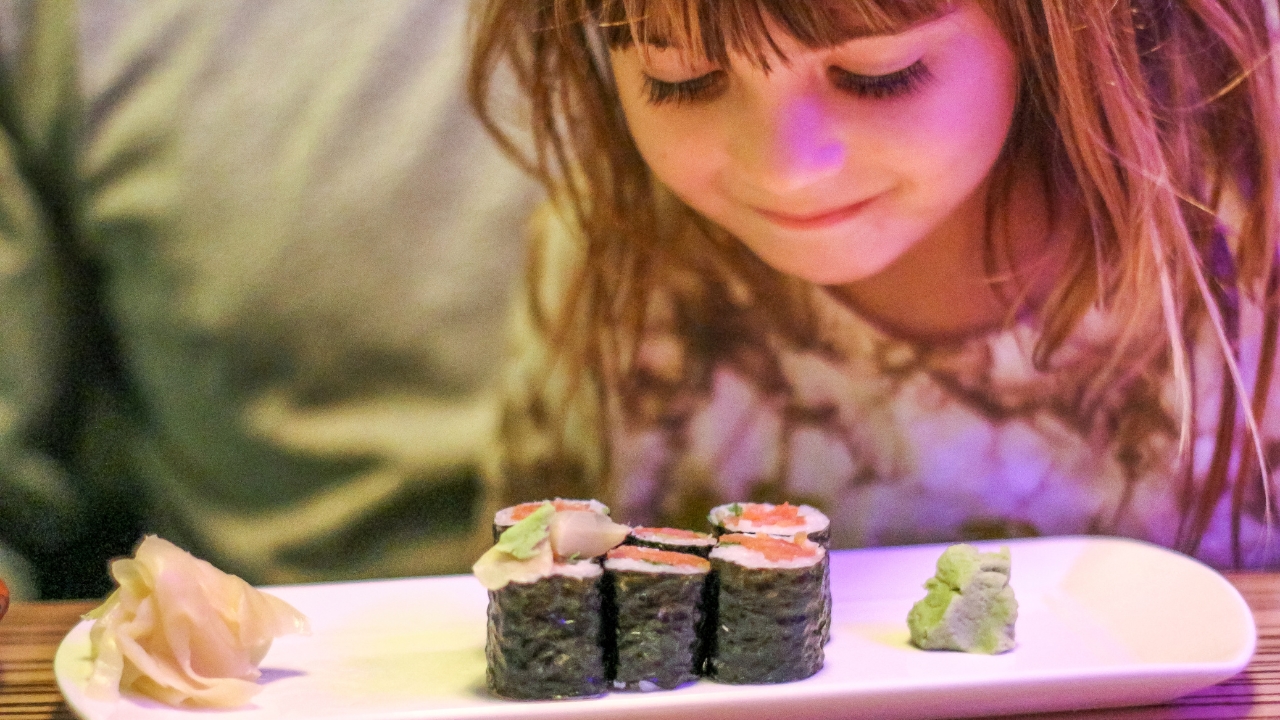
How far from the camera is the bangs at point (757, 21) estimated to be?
1.58 metres

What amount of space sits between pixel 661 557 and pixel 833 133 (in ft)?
2.23

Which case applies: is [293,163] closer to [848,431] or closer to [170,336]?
[170,336]

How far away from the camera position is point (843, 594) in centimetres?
189

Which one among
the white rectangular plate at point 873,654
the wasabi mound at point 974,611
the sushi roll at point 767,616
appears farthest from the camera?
the wasabi mound at point 974,611

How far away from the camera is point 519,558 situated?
1.50 meters

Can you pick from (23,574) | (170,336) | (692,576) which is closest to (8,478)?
(23,574)

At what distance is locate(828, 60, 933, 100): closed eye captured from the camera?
169 centimetres

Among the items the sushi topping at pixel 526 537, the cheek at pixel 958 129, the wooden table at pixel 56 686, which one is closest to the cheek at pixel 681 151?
the cheek at pixel 958 129

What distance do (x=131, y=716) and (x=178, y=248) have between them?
0.73m

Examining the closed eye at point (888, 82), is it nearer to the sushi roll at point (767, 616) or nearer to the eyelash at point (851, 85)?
the eyelash at point (851, 85)

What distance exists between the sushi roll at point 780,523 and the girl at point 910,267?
0.57ft

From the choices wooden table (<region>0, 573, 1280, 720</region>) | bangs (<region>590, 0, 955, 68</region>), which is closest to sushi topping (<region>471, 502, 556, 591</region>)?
wooden table (<region>0, 573, 1280, 720</region>)

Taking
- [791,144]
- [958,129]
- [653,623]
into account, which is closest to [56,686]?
[653,623]

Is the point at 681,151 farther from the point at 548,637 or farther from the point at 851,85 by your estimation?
the point at 548,637
